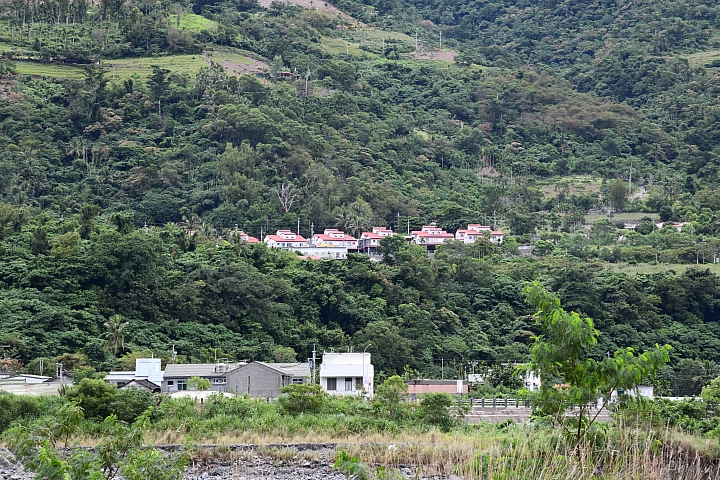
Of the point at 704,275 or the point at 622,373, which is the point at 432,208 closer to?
the point at 704,275

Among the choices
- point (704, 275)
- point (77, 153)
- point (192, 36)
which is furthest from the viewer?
point (192, 36)

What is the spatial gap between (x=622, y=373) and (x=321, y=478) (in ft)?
28.6

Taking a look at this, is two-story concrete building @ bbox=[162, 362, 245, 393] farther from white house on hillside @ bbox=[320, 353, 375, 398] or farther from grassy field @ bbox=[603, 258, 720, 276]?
grassy field @ bbox=[603, 258, 720, 276]

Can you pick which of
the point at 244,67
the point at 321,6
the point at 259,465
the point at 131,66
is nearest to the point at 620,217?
the point at 244,67

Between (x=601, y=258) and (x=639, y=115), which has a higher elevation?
(x=639, y=115)

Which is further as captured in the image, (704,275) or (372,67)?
(372,67)

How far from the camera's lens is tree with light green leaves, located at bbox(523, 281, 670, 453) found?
33.5 feet

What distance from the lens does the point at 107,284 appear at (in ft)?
125

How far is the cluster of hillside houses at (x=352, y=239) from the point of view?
54312 millimetres

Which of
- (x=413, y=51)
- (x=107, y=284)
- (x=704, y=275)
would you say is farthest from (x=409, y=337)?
(x=413, y=51)

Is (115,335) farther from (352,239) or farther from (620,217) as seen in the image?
(620,217)

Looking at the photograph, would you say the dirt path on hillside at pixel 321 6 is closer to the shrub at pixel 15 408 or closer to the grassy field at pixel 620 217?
the grassy field at pixel 620 217

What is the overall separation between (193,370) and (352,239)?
89.5 feet

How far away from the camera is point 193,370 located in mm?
29516
